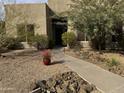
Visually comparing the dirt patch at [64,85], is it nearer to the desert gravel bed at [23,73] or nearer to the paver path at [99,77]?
the paver path at [99,77]

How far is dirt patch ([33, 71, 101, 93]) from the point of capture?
11736mm

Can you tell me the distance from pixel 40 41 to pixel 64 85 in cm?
1364

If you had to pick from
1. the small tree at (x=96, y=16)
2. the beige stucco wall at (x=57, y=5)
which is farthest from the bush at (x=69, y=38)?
the beige stucco wall at (x=57, y=5)

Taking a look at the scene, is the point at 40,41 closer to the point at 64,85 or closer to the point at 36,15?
the point at 36,15

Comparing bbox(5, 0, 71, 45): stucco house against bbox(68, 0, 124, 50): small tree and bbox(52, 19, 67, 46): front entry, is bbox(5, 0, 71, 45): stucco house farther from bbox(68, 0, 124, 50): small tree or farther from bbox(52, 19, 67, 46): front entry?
bbox(68, 0, 124, 50): small tree

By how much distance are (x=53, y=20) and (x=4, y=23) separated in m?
11.3

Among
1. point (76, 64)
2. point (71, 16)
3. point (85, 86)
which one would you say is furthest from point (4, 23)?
point (85, 86)

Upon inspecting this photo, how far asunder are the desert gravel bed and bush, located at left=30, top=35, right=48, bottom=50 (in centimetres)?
842

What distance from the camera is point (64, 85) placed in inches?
492

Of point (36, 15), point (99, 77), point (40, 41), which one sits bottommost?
point (99, 77)

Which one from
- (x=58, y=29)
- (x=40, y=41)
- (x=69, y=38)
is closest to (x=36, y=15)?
(x=40, y=41)

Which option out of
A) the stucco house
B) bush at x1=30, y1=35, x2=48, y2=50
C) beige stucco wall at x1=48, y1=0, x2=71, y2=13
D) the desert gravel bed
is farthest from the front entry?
the desert gravel bed

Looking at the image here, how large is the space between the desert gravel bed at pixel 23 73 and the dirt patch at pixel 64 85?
0.45m

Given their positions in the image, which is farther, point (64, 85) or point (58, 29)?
point (58, 29)
